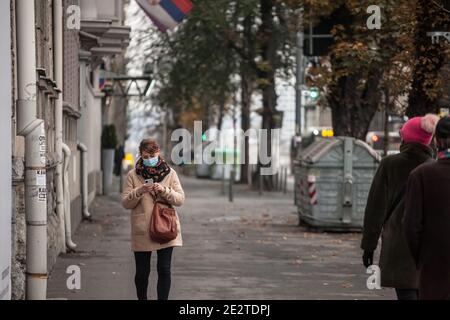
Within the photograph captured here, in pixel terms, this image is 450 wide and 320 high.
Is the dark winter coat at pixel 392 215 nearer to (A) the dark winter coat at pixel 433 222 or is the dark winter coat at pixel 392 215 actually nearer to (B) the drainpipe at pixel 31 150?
(A) the dark winter coat at pixel 433 222

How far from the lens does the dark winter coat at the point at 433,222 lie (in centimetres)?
702

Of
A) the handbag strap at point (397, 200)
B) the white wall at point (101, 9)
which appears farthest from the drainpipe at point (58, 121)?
the handbag strap at point (397, 200)

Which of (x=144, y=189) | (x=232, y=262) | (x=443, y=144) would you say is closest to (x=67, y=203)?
(x=232, y=262)

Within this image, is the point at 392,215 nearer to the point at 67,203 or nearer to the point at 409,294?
the point at 409,294

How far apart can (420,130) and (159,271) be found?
324cm

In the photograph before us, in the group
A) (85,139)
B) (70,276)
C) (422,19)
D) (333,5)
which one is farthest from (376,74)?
(70,276)

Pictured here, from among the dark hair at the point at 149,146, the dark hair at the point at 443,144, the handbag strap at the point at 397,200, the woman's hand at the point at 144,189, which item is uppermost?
the dark hair at the point at 443,144

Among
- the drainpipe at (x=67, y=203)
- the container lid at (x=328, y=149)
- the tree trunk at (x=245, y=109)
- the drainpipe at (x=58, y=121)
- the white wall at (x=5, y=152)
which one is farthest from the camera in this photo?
the tree trunk at (x=245, y=109)

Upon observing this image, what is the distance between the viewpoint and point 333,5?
24906 mm

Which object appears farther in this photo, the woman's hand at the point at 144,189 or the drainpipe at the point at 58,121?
the drainpipe at the point at 58,121

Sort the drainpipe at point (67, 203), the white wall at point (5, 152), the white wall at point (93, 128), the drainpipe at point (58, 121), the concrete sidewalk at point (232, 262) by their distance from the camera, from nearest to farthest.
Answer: the white wall at point (5, 152) → the concrete sidewalk at point (232, 262) → the drainpipe at point (58, 121) → the drainpipe at point (67, 203) → the white wall at point (93, 128)

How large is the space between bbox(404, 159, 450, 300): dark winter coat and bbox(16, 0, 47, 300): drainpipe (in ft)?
14.8

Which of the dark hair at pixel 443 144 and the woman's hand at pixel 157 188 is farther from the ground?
the dark hair at pixel 443 144

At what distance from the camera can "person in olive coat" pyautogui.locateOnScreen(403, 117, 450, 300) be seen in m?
7.03
